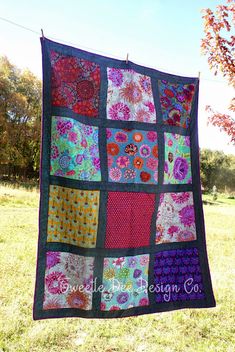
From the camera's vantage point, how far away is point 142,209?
200 centimetres

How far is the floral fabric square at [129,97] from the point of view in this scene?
193 centimetres

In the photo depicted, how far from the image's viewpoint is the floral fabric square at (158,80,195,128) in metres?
2.08

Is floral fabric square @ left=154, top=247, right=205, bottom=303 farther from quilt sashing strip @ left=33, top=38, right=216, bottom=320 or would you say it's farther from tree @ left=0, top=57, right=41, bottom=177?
tree @ left=0, top=57, right=41, bottom=177

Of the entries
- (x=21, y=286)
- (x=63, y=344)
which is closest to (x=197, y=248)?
(x=63, y=344)

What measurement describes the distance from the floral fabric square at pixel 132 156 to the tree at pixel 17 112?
48.8ft

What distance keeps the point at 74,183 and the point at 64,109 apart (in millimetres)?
440

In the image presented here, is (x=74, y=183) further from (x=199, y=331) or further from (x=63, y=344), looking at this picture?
(x=199, y=331)

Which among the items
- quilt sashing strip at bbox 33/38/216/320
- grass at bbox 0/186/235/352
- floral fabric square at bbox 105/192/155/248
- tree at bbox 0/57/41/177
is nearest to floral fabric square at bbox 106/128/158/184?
quilt sashing strip at bbox 33/38/216/320

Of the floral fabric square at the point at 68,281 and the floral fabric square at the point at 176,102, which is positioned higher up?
the floral fabric square at the point at 176,102

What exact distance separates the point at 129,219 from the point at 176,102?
2.83ft

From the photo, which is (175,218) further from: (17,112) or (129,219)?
(17,112)

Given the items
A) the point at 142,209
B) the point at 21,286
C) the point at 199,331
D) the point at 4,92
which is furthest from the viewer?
the point at 4,92

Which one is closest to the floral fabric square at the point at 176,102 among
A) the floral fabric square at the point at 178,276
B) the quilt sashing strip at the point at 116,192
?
the quilt sashing strip at the point at 116,192

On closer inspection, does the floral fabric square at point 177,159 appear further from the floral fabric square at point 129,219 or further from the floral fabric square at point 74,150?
the floral fabric square at point 74,150
